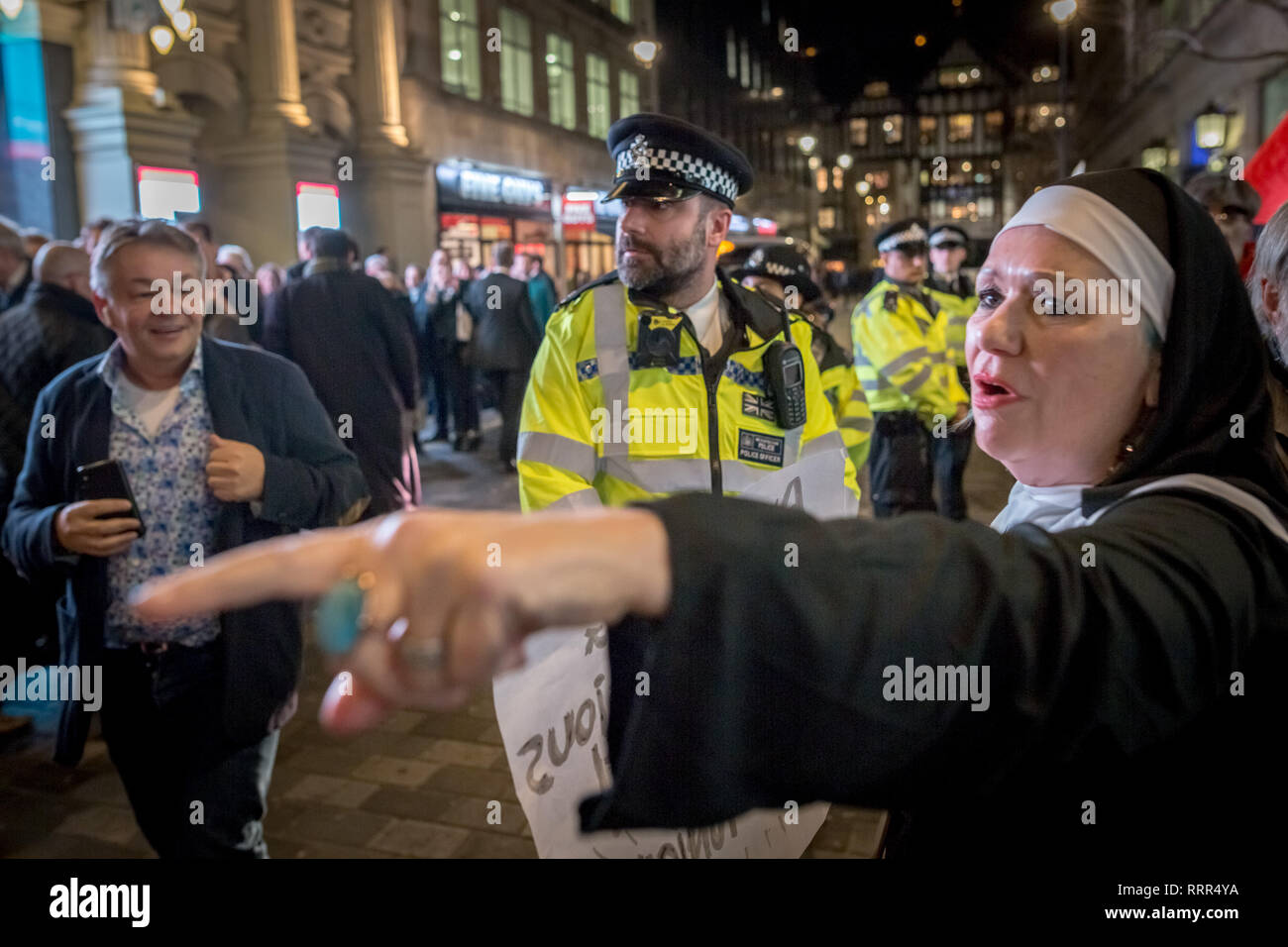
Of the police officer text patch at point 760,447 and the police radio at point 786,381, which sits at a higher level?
the police radio at point 786,381

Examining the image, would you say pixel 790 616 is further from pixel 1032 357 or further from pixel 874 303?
pixel 874 303

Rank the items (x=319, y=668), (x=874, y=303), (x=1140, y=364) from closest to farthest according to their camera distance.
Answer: (x=1140, y=364) → (x=319, y=668) → (x=874, y=303)

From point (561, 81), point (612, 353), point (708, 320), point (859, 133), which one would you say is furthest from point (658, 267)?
point (859, 133)

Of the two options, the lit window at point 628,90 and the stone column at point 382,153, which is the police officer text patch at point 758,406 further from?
the lit window at point 628,90

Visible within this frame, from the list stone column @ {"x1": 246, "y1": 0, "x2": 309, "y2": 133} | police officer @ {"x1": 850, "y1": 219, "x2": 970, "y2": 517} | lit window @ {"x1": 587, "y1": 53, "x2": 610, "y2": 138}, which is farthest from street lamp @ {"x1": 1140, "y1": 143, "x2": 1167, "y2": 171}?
police officer @ {"x1": 850, "y1": 219, "x2": 970, "y2": 517}

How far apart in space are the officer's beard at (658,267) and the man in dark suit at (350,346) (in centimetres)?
323

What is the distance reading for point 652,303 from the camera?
277 cm

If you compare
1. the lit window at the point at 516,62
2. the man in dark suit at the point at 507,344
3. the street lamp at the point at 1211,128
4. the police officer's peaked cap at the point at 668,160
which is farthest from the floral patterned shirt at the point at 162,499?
the lit window at the point at 516,62

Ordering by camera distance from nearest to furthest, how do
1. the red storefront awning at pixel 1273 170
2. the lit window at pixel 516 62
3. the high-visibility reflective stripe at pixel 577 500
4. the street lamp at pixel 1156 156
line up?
1. the high-visibility reflective stripe at pixel 577 500
2. the red storefront awning at pixel 1273 170
3. the street lamp at pixel 1156 156
4. the lit window at pixel 516 62

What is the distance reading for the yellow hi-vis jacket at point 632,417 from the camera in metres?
2.64

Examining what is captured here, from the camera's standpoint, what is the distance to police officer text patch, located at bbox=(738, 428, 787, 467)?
2.74m
